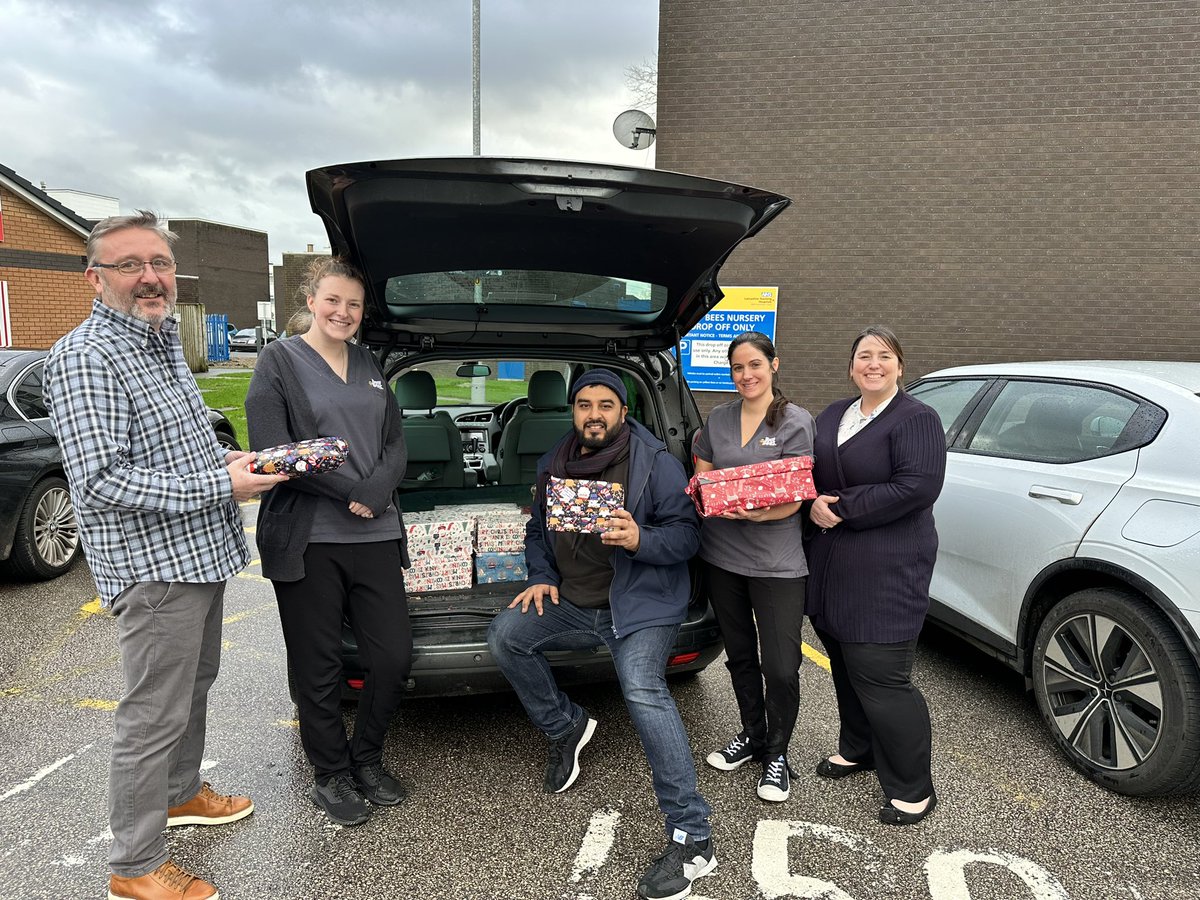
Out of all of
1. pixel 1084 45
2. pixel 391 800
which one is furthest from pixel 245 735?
pixel 1084 45

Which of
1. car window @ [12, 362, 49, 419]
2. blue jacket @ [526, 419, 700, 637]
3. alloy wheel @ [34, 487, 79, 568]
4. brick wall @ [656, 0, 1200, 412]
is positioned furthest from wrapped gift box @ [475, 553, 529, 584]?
brick wall @ [656, 0, 1200, 412]

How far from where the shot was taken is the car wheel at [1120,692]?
2.55m

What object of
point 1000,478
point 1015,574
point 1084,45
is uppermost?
point 1084,45

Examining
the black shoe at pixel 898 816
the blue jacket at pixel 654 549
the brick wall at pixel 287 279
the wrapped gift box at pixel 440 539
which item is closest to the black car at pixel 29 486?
the wrapped gift box at pixel 440 539

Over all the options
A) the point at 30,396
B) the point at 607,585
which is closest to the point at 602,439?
the point at 607,585

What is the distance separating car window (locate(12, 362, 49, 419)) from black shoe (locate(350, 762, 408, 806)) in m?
3.78

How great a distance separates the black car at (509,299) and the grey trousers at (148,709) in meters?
0.58

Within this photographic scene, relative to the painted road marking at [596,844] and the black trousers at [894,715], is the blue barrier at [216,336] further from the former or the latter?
the black trousers at [894,715]

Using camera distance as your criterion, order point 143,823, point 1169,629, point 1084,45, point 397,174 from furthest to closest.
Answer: point 1084,45 → point 1169,629 → point 397,174 → point 143,823

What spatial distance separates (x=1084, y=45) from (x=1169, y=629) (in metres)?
8.36

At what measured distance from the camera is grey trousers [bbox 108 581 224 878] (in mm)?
2119

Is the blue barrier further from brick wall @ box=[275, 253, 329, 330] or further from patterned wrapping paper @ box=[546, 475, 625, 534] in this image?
patterned wrapping paper @ box=[546, 475, 625, 534]

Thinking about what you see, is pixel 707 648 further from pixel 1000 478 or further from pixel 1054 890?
pixel 1000 478

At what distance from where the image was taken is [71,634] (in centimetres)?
422
